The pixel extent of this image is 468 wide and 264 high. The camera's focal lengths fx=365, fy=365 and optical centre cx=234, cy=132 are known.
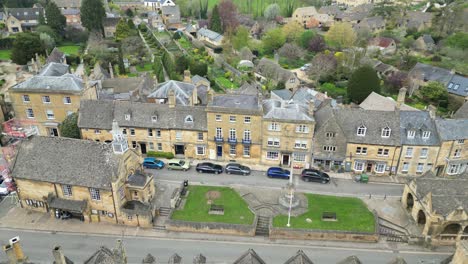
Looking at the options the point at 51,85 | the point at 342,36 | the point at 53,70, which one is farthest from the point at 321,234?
the point at 342,36

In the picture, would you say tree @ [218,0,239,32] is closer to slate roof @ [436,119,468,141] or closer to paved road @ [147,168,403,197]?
paved road @ [147,168,403,197]

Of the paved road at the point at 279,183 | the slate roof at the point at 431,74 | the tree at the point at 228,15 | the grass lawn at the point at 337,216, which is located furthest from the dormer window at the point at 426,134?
the tree at the point at 228,15

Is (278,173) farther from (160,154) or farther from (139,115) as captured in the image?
(139,115)

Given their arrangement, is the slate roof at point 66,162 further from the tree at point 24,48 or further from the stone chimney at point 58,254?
the tree at point 24,48

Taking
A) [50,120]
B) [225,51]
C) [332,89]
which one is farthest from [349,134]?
[225,51]

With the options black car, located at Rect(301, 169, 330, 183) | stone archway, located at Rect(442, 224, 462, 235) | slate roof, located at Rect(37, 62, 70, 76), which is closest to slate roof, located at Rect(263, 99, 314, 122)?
black car, located at Rect(301, 169, 330, 183)

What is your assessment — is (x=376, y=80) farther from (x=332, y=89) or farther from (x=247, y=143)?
(x=247, y=143)
